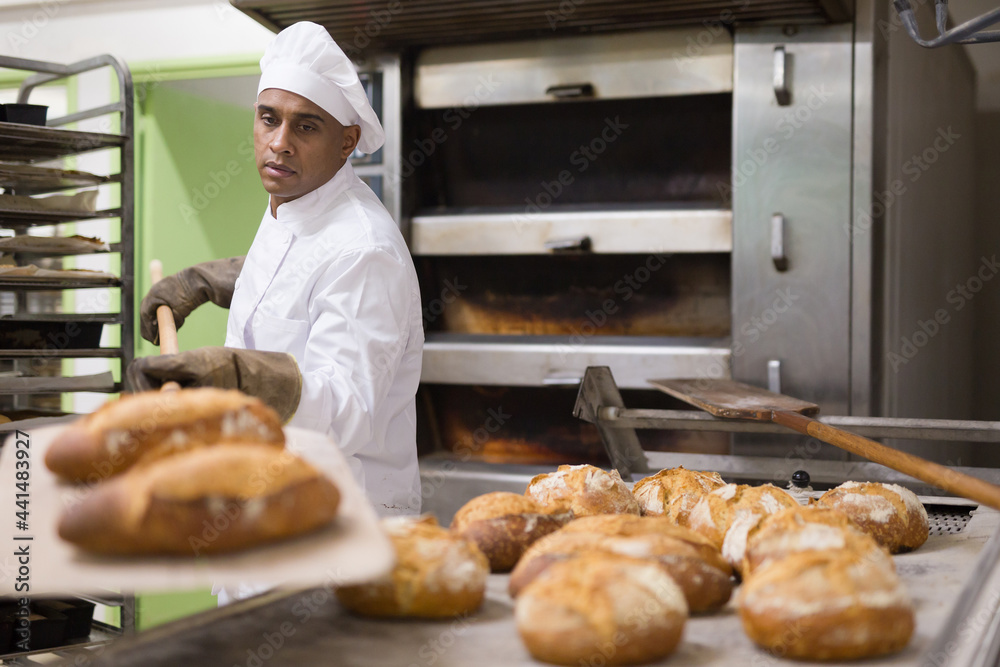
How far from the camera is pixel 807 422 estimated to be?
1526 mm

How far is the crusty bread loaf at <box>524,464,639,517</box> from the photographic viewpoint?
1.17 metres

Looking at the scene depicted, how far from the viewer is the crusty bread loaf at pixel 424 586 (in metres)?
0.83

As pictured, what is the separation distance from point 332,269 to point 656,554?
1022 mm

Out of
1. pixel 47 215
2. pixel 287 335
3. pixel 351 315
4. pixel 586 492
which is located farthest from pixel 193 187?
pixel 586 492

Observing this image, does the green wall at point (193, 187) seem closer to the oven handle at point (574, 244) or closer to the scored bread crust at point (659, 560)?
the oven handle at point (574, 244)

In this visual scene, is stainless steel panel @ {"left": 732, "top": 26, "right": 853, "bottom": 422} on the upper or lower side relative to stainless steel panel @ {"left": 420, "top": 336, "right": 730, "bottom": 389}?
upper

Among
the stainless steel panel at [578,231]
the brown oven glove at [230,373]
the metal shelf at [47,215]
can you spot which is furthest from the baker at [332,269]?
the metal shelf at [47,215]

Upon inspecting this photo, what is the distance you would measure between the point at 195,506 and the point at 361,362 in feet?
2.97

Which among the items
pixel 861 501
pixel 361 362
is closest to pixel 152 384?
pixel 361 362

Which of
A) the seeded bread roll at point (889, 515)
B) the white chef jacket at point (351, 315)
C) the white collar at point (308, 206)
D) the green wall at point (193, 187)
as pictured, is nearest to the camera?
the seeded bread roll at point (889, 515)

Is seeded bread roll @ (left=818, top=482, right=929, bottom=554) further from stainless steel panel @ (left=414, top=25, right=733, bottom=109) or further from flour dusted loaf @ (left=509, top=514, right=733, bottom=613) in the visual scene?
stainless steel panel @ (left=414, top=25, right=733, bottom=109)

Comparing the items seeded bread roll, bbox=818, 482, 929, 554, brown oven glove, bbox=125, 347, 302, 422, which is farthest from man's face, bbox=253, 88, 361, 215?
seeded bread roll, bbox=818, 482, 929, 554

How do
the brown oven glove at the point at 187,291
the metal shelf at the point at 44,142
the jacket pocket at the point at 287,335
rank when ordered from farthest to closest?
the metal shelf at the point at 44,142 < the brown oven glove at the point at 187,291 < the jacket pocket at the point at 287,335

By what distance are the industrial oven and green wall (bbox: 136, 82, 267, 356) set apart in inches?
39.5
